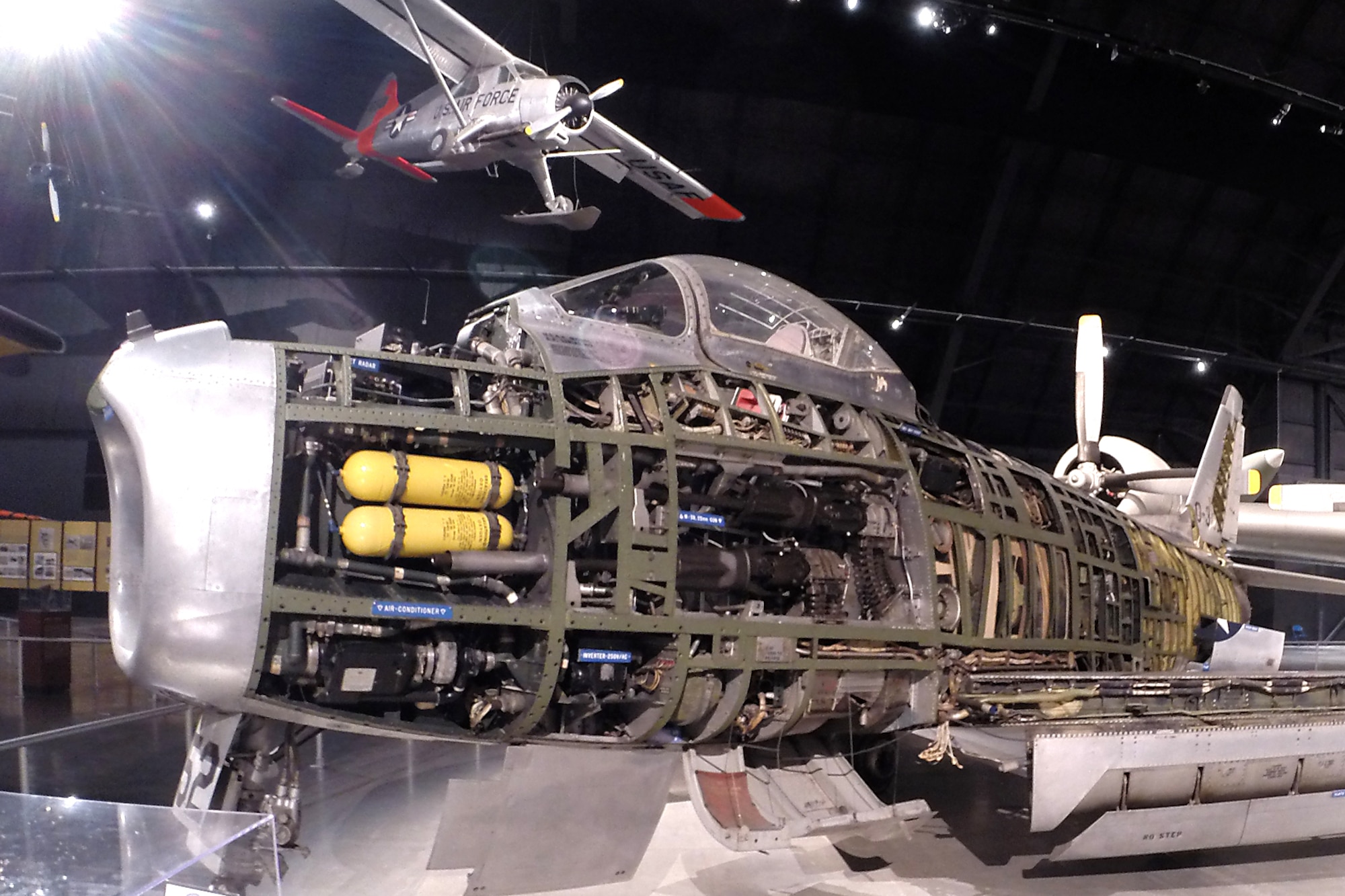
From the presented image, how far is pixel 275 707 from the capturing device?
12.8 ft

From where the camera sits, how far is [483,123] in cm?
1033

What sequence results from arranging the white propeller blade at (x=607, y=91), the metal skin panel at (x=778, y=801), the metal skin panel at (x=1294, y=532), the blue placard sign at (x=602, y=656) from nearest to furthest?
the blue placard sign at (x=602, y=656) → the metal skin panel at (x=778, y=801) → the white propeller blade at (x=607, y=91) → the metal skin panel at (x=1294, y=532)

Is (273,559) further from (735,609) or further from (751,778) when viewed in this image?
(751,778)

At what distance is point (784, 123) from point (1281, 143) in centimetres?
817

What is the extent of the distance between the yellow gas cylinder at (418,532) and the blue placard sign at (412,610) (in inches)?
8.9

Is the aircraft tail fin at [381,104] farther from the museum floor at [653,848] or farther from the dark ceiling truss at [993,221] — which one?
the dark ceiling truss at [993,221]

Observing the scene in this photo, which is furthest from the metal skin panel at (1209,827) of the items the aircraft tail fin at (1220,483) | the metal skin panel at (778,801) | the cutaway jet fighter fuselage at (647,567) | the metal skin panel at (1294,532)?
Answer: the metal skin panel at (1294,532)

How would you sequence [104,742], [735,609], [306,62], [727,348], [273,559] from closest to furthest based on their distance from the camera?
[273,559]
[735,609]
[727,348]
[104,742]
[306,62]

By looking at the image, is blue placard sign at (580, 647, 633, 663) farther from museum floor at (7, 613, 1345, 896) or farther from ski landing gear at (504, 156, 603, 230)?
ski landing gear at (504, 156, 603, 230)

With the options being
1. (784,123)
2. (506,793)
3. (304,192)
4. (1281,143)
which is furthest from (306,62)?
(1281,143)

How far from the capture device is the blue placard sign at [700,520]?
15.9ft

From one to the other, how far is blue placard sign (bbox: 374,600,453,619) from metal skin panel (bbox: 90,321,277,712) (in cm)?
48

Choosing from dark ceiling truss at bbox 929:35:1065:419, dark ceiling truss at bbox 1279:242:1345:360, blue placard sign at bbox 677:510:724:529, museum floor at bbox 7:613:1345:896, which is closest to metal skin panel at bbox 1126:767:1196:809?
museum floor at bbox 7:613:1345:896

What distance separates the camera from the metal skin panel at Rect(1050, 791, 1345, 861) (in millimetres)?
5594
